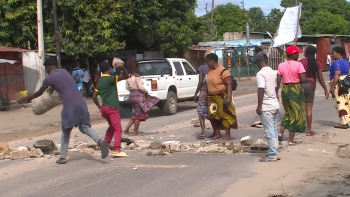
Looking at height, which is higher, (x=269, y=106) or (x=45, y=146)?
(x=269, y=106)

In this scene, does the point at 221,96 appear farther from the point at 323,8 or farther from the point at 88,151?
the point at 323,8

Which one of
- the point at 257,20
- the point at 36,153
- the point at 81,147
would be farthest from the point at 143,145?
the point at 257,20

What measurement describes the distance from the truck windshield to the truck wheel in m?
0.83

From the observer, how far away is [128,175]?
23.6 feet

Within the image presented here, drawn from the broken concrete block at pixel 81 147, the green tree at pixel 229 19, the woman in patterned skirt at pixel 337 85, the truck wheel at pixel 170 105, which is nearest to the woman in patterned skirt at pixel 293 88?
the woman in patterned skirt at pixel 337 85

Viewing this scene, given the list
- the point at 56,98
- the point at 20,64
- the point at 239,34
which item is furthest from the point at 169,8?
the point at 239,34

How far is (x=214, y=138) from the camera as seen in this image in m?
9.95

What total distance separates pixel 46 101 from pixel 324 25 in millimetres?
58124

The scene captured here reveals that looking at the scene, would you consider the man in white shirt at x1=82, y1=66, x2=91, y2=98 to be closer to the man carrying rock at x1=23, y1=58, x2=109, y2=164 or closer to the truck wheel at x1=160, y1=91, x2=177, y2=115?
the truck wheel at x1=160, y1=91, x2=177, y2=115

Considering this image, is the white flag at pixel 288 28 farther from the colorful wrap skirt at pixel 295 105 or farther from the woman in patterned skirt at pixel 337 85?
the colorful wrap skirt at pixel 295 105

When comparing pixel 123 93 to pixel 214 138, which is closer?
pixel 214 138

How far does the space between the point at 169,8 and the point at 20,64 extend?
904 cm

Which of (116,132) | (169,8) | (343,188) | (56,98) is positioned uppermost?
(169,8)

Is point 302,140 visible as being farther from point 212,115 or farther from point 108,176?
point 108,176
